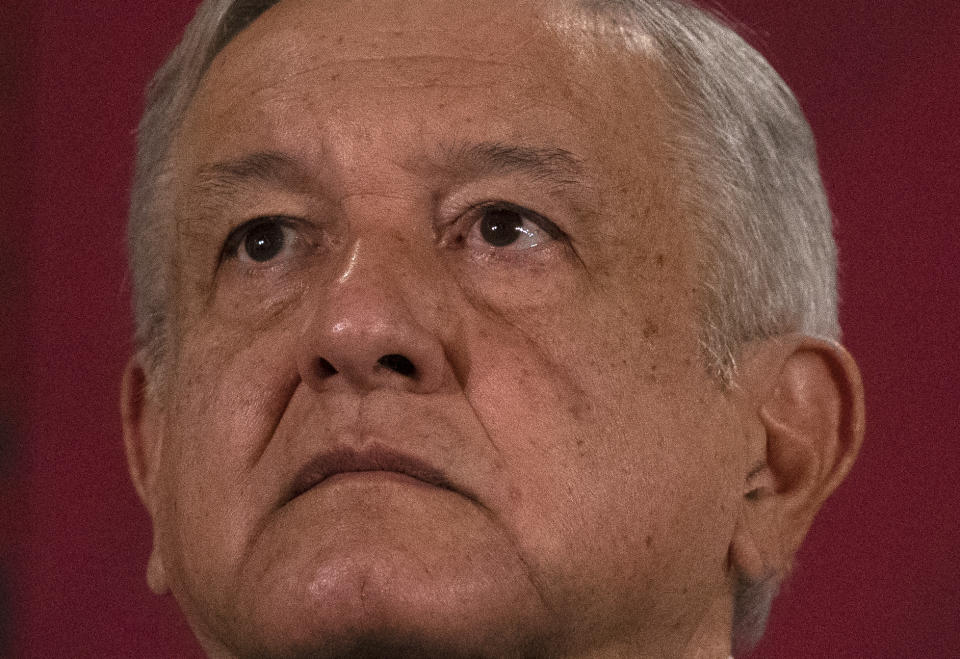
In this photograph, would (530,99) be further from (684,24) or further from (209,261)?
(209,261)

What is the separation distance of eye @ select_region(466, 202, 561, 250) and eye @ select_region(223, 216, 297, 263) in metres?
0.20

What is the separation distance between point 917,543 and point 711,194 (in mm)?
907

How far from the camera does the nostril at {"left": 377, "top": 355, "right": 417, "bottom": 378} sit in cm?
130

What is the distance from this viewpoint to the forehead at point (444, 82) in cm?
141

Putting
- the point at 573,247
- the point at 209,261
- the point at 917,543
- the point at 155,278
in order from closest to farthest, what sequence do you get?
the point at 573,247, the point at 209,261, the point at 155,278, the point at 917,543

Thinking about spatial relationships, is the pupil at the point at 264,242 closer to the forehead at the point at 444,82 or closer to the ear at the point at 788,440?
the forehead at the point at 444,82

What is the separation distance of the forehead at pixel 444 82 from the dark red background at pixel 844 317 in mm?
659


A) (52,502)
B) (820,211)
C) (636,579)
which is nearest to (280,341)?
(636,579)

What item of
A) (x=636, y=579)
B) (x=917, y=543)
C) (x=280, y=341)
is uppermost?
(x=280, y=341)

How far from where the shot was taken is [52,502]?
2.35 meters

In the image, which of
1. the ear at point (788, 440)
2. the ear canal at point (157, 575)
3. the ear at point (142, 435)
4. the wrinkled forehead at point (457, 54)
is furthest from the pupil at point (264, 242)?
the ear at point (788, 440)

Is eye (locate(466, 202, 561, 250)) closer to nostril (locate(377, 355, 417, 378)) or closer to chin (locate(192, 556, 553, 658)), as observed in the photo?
nostril (locate(377, 355, 417, 378))

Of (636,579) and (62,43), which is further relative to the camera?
(62,43)

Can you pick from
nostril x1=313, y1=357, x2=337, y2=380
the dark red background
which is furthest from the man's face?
the dark red background
